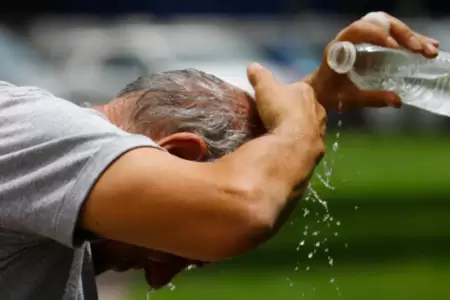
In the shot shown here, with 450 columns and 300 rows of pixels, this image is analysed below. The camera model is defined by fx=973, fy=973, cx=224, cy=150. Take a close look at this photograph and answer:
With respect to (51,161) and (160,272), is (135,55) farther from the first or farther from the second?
(51,161)

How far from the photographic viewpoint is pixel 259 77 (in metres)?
1.46

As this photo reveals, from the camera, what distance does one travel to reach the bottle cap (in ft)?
5.32

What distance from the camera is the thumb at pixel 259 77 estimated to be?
144 cm

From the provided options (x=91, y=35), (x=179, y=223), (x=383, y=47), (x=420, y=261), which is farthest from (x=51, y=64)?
(x=179, y=223)

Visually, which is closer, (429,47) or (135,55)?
(429,47)

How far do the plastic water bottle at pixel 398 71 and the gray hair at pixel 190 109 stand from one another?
0.97ft

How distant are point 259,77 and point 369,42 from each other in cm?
30

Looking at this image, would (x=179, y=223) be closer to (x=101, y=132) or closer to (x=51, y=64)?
(x=101, y=132)

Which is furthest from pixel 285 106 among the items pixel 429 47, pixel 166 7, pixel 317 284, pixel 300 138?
pixel 166 7

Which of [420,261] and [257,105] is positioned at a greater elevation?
→ [257,105]

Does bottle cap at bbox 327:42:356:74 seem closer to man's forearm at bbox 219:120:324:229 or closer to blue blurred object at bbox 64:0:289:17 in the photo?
man's forearm at bbox 219:120:324:229

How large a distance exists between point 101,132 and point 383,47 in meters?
0.68

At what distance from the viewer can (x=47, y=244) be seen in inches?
49.8

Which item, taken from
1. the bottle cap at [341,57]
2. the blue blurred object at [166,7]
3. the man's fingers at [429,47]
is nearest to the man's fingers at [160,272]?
the bottle cap at [341,57]
